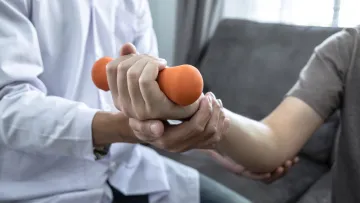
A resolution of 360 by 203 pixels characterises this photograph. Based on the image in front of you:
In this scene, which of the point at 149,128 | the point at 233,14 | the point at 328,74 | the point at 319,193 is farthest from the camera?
the point at 233,14

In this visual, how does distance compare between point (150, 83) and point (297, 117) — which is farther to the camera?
point (297, 117)

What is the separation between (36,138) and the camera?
2.23 ft

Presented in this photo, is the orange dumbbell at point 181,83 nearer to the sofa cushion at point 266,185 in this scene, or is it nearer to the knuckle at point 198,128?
the knuckle at point 198,128

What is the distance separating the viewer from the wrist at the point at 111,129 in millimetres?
646

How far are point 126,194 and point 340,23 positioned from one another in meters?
1.29

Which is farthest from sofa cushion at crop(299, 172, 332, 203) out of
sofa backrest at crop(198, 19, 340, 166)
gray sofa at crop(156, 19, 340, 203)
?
sofa backrest at crop(198, 19, 340, 166)

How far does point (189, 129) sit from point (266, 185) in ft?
2.80

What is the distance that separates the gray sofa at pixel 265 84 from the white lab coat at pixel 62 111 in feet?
1.68

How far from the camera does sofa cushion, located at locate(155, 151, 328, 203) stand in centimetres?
126

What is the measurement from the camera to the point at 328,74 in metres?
0.80

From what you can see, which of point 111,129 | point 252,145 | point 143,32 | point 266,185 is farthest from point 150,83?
point 266,185

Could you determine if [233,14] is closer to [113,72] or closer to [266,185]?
[266,185]

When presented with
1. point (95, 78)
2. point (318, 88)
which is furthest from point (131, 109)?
point (318, 88)

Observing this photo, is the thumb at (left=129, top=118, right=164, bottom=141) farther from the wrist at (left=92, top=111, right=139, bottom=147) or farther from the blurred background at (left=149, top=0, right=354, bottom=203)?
the blurred background at (left=149, top=0, right=354, bottom=203)
